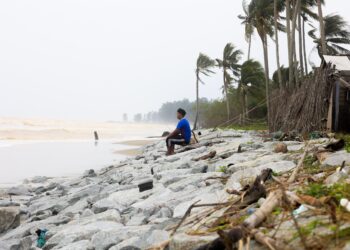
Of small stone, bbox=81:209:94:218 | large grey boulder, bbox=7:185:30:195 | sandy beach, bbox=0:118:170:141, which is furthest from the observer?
sandy beach, bbox=0:118:170:141

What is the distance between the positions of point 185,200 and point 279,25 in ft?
68.9

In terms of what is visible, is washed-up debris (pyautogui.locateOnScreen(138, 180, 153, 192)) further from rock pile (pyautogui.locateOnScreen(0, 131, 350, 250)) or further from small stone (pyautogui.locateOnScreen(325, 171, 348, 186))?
small stone (pyautogui.locateOnScreen(325, 171, 348, 186))

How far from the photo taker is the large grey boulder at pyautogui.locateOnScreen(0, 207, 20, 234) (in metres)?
5.58

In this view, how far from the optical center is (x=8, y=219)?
5656 millimetres

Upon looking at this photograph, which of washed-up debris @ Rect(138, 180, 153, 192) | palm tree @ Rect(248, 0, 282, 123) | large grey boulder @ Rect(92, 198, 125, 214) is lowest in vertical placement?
large grey boulder @ Rect(92, 198, 125, 214)

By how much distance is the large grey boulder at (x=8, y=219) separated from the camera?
558 cm

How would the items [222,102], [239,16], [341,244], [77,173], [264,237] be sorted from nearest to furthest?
1. [341,244]
2. [264,237]
3. [77,173]
4. [239,16]
5. [222,102]

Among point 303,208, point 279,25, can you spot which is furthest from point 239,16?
point 303,208

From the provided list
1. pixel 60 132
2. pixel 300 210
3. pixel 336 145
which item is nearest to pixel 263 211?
pixel 300 210

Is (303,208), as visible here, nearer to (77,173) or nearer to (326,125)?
(326,125)

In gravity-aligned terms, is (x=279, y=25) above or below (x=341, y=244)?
above

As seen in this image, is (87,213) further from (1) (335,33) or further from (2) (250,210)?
(1) (335,33)

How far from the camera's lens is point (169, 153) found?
9336mm

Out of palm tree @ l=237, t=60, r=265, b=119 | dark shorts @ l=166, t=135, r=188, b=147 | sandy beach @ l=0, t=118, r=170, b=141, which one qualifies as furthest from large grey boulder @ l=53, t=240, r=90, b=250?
sandy beach @ l=0, t=118, r=170, b=141
